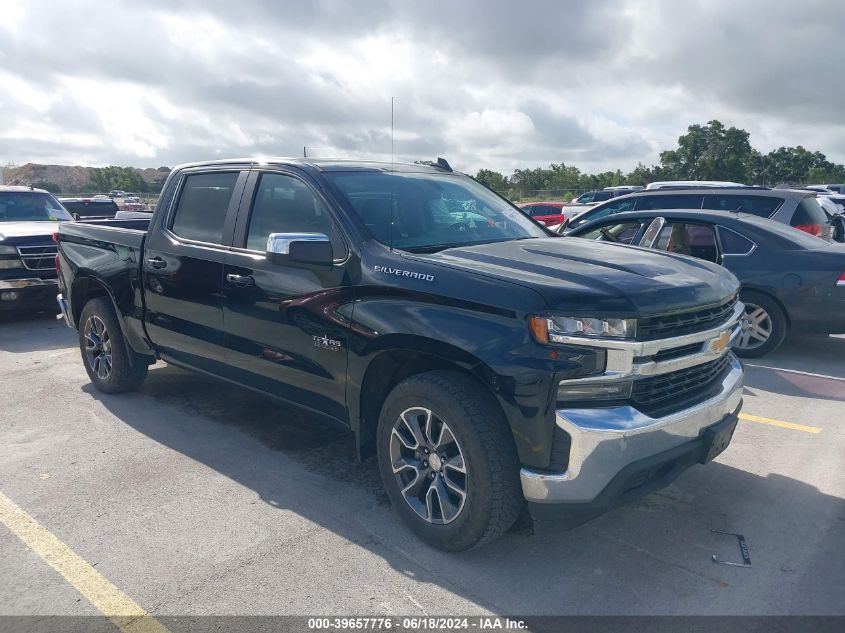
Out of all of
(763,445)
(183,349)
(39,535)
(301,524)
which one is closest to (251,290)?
(183,349)

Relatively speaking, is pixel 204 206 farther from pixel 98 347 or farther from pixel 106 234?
pixel 98 347

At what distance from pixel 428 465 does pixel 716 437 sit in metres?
1.43

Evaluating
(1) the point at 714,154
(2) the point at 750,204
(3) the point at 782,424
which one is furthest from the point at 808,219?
(1) the point at 714,154

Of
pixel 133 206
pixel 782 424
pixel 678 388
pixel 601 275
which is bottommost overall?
pixel 133 206

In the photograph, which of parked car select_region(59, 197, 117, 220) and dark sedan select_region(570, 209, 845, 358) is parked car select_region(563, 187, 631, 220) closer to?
parked car select_region(59, 197, 117, 220)

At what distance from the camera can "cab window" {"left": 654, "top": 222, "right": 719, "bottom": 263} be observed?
758 centimetres

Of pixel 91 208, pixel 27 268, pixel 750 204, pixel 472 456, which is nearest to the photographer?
pixel 472 456

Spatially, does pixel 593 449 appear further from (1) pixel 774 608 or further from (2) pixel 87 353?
(2) pixel 87 353

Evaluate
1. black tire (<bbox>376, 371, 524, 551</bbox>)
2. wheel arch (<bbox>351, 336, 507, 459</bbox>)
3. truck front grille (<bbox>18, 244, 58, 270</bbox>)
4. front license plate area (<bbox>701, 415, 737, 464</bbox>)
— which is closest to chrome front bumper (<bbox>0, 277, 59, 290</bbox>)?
truck front grille (<bbox>18, 244, 58, 270</bbox>)

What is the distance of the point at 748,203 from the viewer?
8742mm

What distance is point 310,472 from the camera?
177 inches

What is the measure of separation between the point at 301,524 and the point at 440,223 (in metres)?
1.93

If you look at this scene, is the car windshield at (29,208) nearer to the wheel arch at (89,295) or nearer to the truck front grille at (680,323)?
the wheel arch at (89,295)

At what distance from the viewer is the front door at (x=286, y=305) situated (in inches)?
154
